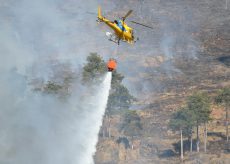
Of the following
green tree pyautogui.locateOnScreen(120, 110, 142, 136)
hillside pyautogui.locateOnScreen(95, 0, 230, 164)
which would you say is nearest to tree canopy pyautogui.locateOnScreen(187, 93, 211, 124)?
hillside pyautogui.locateOnScreen(95, 0, 230, 164)

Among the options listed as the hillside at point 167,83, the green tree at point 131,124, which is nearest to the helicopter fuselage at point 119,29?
the hillside at point 167,83

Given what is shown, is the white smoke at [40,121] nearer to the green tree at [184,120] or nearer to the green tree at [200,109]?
the green tree at [184,120]

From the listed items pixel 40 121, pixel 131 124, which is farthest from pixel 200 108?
pixel 40 121

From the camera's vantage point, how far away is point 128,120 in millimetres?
98875

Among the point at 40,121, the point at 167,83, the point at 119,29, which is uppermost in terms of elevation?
the point at 167,83

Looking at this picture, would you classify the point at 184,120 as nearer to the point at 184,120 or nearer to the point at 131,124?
the point at 184,120

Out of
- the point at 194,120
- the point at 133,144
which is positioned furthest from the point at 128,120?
the point at 194,120

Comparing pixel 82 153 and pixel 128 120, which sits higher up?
pixel 128 120

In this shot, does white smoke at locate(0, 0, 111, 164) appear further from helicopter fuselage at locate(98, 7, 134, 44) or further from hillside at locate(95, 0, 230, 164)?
hillside at locate(95, 0, 230, 164)

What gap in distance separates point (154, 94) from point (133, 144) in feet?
117

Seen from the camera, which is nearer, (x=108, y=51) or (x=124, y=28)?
(x=124, y=28)

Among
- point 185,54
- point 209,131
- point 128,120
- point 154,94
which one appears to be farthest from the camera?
point 185,54

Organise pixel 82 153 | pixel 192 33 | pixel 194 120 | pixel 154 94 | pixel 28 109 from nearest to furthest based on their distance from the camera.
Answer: pixel 82 153, pixel 28 109, pixel 194 120, pixel 154 94, pixel 192 33

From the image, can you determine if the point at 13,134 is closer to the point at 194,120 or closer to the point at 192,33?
the point at 194,120
